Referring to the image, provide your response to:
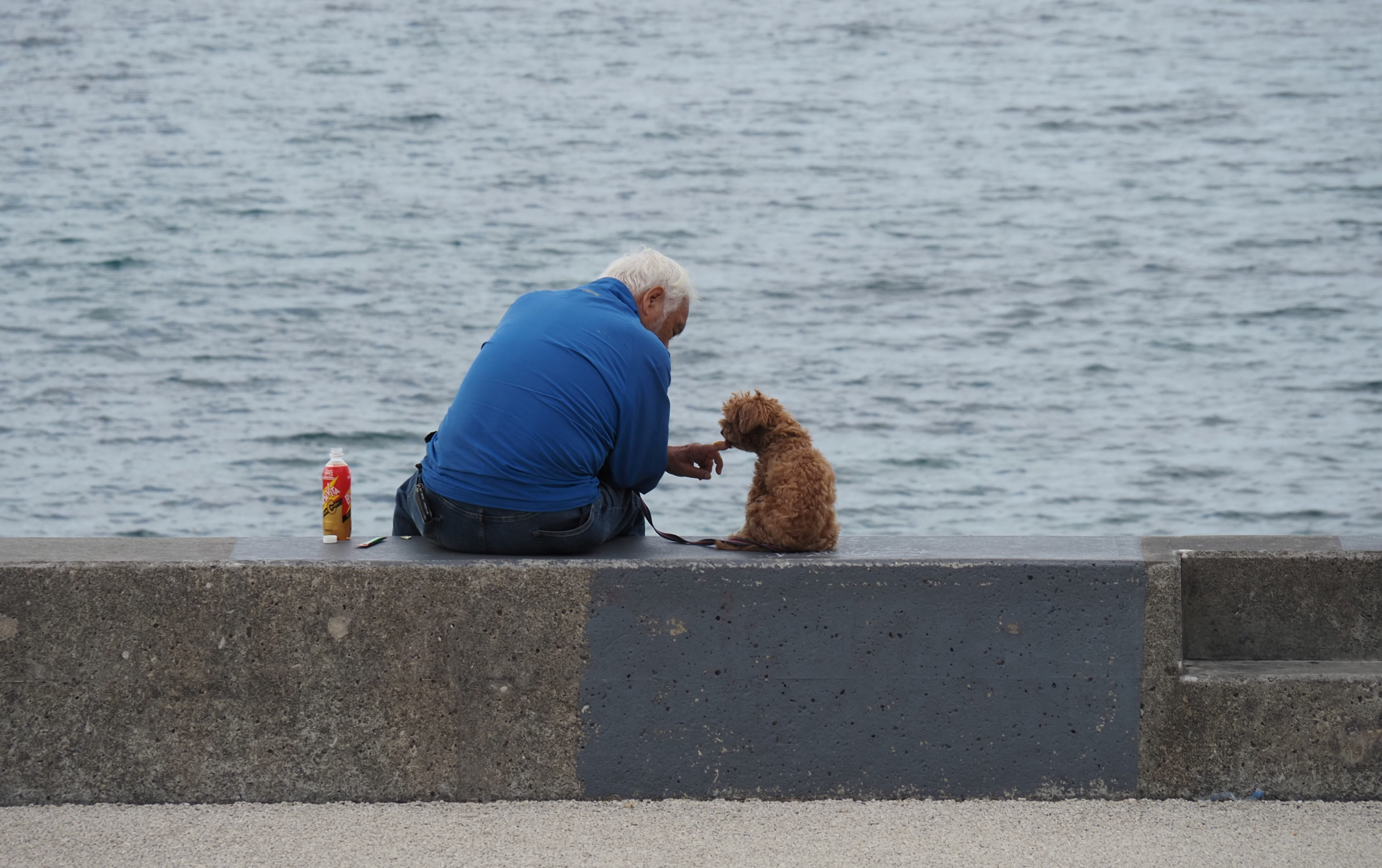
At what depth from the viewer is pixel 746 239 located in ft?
89.9

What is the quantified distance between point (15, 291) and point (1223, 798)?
27.3 m

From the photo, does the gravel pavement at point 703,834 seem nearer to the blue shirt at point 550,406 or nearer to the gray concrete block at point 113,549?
the gray concrete block at point 113,549

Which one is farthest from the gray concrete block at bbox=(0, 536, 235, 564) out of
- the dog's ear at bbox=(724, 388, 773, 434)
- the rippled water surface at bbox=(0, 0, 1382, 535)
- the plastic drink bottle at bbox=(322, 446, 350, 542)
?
the rippled water surface at bbox=(0, 0, 1382, 535)

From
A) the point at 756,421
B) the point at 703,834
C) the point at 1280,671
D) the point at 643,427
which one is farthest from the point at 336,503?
the point at 1280,671

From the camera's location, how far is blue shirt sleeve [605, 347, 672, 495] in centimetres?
362

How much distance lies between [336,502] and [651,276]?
3.78 ft

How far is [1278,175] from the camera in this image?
29562 millimetres

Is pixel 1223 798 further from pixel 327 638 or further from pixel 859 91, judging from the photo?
pixel 859 91

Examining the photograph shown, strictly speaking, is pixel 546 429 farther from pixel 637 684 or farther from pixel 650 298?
pixel 637 684

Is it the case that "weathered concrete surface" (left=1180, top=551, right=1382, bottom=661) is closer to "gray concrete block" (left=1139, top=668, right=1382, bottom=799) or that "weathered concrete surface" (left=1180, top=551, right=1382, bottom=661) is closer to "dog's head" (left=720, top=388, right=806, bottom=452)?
"gray concrete block" (left=1139, top=668, right=1382, bottom=799)

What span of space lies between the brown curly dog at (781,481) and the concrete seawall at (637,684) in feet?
0.35

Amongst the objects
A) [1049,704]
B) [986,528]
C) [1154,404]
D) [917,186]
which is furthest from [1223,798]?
[917,186]

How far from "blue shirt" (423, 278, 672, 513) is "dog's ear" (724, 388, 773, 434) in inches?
8.4

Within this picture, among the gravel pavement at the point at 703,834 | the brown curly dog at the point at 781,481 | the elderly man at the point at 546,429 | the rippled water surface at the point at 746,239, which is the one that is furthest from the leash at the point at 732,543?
the rippled water surface at the point at 746,239
